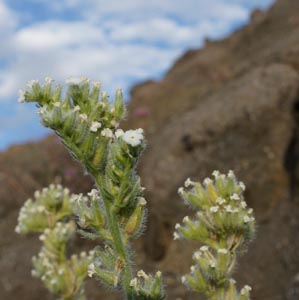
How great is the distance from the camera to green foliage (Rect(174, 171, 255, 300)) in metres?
4.65

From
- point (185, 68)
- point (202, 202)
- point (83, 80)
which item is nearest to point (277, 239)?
point (202, 202)

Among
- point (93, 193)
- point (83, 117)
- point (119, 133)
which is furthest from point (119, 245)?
point (83, 117)

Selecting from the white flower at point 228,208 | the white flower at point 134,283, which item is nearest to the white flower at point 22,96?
the white flower at point 134,283

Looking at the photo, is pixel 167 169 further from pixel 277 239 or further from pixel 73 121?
pixel 73 121

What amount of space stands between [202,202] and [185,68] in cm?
3557

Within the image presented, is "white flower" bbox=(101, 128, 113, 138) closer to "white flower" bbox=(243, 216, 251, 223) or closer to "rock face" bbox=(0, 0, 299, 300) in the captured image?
"white flower" bbox=(243, 216, 251, 223)

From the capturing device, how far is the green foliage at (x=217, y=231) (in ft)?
15.3

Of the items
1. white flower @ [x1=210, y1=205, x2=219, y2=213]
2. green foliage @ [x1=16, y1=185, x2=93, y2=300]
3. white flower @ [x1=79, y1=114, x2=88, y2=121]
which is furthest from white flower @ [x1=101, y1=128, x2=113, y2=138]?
green foliage @ [x1=16, y1=185, x2=93, y2=300]

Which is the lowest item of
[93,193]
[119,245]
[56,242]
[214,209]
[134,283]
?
[134,283]

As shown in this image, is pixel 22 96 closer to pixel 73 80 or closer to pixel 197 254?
pixel 73 80

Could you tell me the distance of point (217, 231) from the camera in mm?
4832

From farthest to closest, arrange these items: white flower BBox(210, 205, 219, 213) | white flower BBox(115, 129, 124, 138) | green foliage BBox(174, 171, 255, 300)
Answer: white flower BBox(210, 205, 219, 213), green foliage BBox(174, 171, 255, 300), white flower BBox(115, 129, 124, 138)

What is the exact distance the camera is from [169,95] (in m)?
36.3

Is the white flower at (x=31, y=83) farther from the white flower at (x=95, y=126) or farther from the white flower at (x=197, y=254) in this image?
the white flower at (x=197, y=254)
